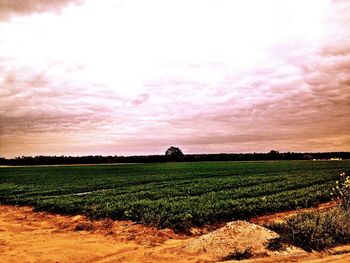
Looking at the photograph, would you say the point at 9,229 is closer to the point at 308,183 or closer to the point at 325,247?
the point at 325,247

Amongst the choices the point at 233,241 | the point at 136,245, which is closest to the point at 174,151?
the point at 136,245

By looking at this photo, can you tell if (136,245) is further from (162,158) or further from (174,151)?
(174,151)

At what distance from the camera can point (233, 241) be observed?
30.0 feet

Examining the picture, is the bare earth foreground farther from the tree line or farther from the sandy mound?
the tree line

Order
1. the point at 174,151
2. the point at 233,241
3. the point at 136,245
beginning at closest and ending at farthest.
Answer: the point at 233,241
the point at 136,245
the point at 174,151

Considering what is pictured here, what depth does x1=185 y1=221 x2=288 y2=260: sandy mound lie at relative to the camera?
8.79 m

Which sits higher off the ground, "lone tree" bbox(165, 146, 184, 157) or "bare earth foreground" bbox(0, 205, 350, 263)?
"lone tree" bbox(165, 146, 184, 157)

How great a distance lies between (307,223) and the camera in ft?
31.8

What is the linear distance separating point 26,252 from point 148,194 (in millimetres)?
11234

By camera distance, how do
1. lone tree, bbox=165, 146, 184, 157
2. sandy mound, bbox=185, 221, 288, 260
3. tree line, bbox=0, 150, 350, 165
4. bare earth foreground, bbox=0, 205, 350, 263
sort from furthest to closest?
1. lone tree, bbox=165, 146, 184, 157
2. tree line, bbox=0, 150, 350, 165
3. sandy mound, bbox=185, 221, 288, 260
4. bare earth foreground, bbox=0, 205, 350, 263

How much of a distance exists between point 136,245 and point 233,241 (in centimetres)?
282

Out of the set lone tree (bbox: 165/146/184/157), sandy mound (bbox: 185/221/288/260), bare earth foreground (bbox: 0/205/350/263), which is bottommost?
bare earth foreground (bbox: 0/205/350/263)

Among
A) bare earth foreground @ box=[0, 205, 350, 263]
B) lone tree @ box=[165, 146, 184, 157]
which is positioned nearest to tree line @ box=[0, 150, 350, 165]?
lone tree @ box=[165, 146, 184, 157]

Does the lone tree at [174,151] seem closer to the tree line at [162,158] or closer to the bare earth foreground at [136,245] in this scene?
the tree line at [162,158]
